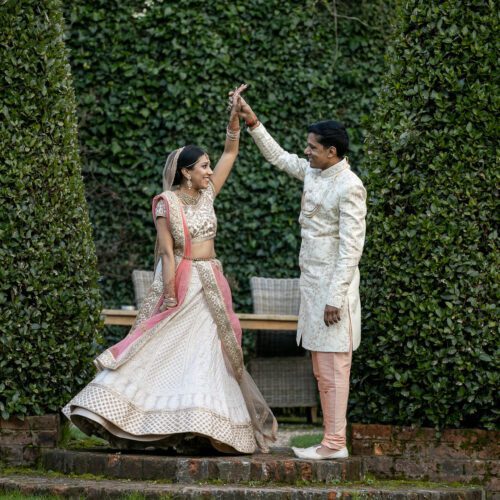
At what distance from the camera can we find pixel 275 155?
6242 mm

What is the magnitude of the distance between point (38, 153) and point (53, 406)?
1.59 metres

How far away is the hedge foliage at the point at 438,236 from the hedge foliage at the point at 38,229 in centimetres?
184

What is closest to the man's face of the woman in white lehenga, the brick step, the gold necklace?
the woman in white lehenga

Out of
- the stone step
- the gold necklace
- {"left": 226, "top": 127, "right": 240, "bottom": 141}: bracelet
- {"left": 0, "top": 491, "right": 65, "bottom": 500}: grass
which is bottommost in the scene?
{"left": 0, "top": 491, "right": 65, "bottom": 500}: grass

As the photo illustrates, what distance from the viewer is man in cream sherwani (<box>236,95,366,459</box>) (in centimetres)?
568

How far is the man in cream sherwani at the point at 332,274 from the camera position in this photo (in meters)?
5.68

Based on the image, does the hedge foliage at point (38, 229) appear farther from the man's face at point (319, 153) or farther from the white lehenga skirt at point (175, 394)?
the man's face at point (319, 153)

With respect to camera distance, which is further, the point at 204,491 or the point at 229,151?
the point at 229,151

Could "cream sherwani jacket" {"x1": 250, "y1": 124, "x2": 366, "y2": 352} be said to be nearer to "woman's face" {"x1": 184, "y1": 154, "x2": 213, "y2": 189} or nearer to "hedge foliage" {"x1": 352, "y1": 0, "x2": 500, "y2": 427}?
"hedge foliage" {"x1": 352, "y1": 0, "x2": 500, "y2": 427}

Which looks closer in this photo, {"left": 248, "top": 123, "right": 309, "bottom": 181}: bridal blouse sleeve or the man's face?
the man's face

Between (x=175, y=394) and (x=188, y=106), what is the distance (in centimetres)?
481

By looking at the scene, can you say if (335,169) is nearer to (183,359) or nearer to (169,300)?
(169,300)

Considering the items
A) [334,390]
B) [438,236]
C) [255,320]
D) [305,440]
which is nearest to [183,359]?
[334,390]

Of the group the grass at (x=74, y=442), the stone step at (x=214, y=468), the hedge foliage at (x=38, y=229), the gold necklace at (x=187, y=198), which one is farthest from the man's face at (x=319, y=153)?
the grass at (x=74, y=442)
